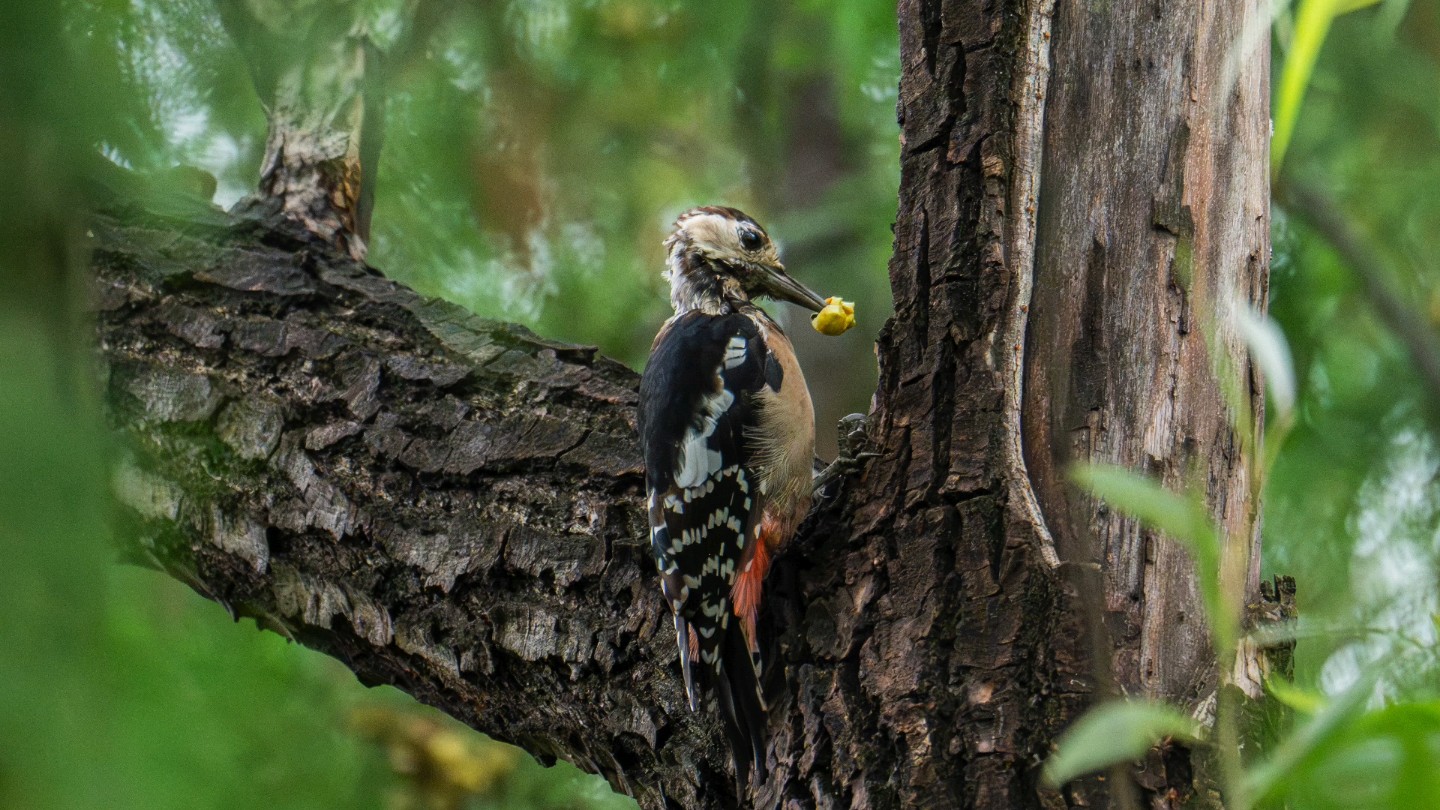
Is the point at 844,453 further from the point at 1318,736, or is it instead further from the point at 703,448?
the point at 1318,736

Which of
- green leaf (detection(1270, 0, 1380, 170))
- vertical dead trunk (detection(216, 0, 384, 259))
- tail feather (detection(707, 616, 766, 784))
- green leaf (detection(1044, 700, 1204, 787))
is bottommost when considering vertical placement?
green leaf (detection(1044, 700, 1204, 787))

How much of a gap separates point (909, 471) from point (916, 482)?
27 mm

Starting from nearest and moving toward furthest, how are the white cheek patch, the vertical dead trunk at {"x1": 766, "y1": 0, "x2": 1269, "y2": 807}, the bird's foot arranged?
the vertical dead trunk at {"x1": 766, "y1": 0, "x2": 1269, "y2": 807} → the white cheek patch → the bird's foot

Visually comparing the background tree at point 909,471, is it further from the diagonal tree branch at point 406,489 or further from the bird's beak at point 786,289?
the bird's beak at point 786,289

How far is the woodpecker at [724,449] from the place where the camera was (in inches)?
95.8

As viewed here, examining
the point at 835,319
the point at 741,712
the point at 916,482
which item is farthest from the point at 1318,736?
the point at 835,319

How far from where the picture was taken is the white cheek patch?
9.53ft

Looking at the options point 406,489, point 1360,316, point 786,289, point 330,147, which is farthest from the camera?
point 1360,316

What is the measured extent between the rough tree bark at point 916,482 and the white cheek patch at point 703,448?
0.13m

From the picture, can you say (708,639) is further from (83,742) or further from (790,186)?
(790,186)

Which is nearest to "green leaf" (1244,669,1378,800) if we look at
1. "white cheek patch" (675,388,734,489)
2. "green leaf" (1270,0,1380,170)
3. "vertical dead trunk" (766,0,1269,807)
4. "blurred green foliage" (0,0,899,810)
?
"green leaf" (1270,0,1380,170)

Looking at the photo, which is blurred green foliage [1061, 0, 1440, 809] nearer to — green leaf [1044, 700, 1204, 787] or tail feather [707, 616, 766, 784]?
tail feather [707, 616, 766, 784]

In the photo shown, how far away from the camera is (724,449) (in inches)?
127

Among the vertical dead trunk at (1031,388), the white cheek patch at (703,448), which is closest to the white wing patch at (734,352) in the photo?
the white cheek patch at (703,448)
